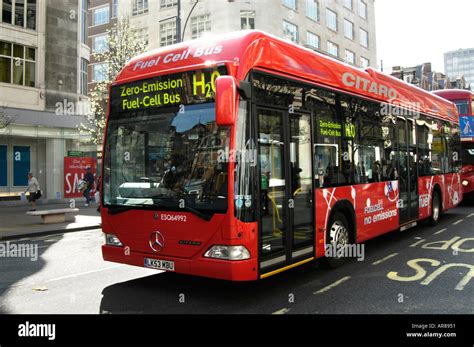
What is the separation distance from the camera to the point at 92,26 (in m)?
49.3

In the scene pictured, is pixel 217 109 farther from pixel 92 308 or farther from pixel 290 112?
pixel 92 308

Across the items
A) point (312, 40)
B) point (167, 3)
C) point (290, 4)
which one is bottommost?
→ point (312, 40)

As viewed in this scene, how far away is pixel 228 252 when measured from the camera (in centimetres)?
486

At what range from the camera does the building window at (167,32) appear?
3919 centimetres

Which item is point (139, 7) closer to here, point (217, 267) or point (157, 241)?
point (157, 241)

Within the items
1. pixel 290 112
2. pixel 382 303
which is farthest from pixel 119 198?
pixel 382 303

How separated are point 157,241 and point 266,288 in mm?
1732

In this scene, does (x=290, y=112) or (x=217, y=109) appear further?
(x=290, y=112)

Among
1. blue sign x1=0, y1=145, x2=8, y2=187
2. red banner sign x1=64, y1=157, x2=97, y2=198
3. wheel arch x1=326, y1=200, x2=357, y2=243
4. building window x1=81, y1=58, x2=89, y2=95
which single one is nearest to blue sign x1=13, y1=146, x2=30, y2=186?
blue sign x1=0, y1=145, x2=8, y2=187

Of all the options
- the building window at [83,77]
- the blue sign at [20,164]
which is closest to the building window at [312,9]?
the building window at [83,77]

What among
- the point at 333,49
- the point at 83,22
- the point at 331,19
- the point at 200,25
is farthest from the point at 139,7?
the point at 333,49

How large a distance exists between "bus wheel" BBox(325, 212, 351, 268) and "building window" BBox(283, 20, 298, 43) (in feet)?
111

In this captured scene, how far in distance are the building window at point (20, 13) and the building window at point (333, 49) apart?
3081 cm
